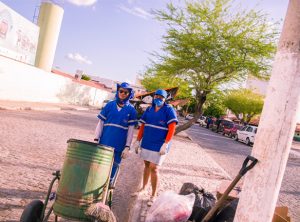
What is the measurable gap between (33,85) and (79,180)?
2522 centimetres

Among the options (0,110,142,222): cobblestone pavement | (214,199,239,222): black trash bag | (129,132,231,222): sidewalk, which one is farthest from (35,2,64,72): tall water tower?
(214,199,239,222): black trash bag

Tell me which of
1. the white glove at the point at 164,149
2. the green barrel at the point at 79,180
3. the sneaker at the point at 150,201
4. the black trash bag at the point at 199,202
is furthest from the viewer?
the white glove at the point at 164,149

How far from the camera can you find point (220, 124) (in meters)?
42.1

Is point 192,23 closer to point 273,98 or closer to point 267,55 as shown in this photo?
point 267,55

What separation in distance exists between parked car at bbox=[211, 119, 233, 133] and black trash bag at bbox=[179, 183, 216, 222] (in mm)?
33804

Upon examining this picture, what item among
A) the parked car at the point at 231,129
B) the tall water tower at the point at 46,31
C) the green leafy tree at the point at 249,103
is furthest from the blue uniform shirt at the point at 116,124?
the green leafy tree at the point at 249,103

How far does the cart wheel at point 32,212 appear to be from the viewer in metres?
3.58

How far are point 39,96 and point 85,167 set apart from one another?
2658cm

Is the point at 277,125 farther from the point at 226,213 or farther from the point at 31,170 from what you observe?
the point at 31,170

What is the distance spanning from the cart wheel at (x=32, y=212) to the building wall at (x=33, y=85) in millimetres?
19683

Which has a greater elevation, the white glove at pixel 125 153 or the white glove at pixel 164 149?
the white glove at pixel 164 149

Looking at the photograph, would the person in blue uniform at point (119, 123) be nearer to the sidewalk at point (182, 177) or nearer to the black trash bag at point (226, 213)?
the sidewalk at point (182, 177)

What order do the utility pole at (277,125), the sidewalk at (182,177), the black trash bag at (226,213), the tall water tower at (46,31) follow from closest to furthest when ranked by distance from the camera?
the utility pole at (277,125)
the black trash bag at (226,213)
the sidewalk at (182,177)
the tall water tower at (46,31)

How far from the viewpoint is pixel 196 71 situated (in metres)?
18.4
